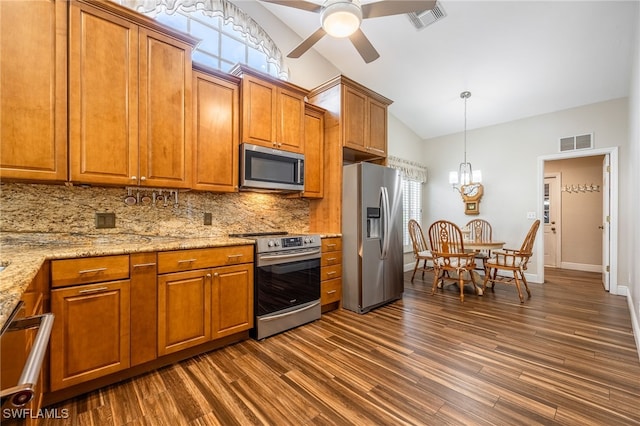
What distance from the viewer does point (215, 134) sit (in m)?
2.57

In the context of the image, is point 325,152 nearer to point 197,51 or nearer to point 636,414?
point 197,51

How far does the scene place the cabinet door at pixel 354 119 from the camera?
10.9 feet

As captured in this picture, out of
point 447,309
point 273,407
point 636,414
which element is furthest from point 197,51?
point 636,414

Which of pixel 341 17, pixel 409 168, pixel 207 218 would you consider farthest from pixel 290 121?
pixel 409 168

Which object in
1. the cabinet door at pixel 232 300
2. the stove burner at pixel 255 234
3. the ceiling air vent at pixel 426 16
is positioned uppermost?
the ceiling air vent at pixel 426 16

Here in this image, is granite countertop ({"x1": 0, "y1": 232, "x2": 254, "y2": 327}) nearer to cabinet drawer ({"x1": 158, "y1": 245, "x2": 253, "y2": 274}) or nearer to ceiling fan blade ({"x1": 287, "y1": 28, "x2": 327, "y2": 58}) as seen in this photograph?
cabinet drawer ({"x1": 158, "y1": 245, "x2": 253, "y2": 274})

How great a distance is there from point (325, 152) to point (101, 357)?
110 inches

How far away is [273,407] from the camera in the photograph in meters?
1.64

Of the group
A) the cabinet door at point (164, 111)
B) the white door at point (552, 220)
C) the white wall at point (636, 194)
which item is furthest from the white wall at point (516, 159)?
the cabinet door at point (164, 111)

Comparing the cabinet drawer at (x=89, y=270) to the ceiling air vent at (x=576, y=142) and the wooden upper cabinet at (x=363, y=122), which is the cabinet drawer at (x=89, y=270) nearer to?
the wooden upper cabinet at (x=363, y=122)

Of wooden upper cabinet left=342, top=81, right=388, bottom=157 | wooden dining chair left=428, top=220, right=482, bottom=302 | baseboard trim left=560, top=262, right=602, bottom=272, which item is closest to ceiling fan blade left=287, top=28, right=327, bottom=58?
wooden upper cabinet left=342, top=81, right=388, bottom=157

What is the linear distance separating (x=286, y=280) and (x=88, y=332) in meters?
1.46

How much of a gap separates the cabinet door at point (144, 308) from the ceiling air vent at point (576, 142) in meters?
5.77

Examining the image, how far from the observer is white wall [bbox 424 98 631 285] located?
405 cm
